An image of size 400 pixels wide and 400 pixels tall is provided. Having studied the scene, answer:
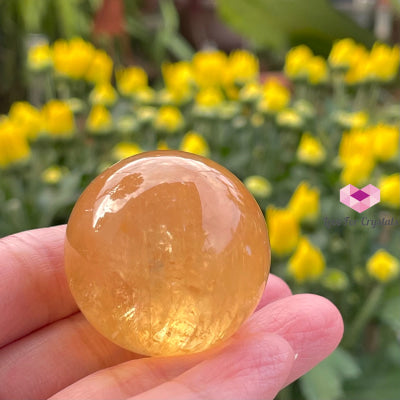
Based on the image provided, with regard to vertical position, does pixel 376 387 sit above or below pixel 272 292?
below

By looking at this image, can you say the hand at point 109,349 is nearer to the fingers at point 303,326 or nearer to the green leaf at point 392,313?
the fingers at point 303,326

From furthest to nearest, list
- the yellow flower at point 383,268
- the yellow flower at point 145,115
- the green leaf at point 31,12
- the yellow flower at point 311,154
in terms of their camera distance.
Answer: the green leaf at point 31,12
the yellow flower at point 145,115
the yellow flower at point 311,154
the yellow flower at point 383,268

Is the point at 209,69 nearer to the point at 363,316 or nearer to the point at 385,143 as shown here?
the point at 385,143

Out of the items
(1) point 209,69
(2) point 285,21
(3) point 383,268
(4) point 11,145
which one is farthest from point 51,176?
(2) point 285,21

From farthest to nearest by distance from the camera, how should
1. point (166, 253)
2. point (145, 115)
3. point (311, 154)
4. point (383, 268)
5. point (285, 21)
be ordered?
point (285, 21) → point (145, 115) → point (311, 154) → point (383, 268) → point (166, 253)

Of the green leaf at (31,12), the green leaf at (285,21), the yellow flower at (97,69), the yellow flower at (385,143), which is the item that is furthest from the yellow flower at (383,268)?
the green leaf at (31,12)
